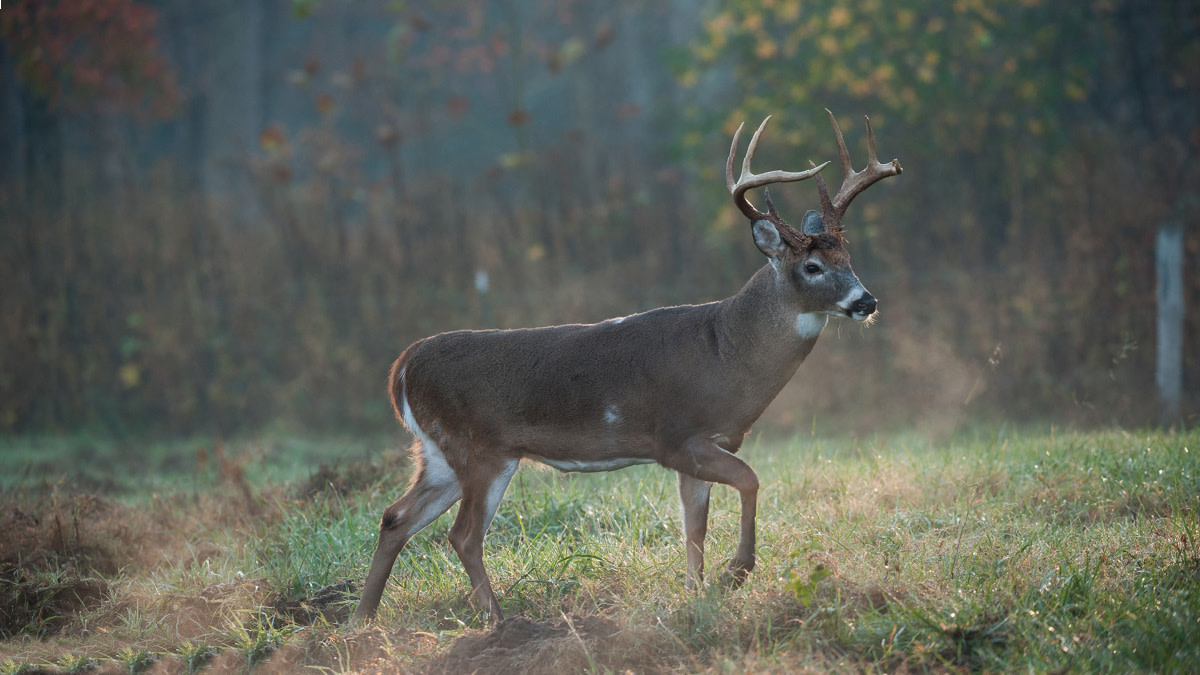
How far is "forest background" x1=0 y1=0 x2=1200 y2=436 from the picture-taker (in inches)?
430

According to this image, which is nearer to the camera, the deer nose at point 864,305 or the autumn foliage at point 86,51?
the deer nose at point 864,305

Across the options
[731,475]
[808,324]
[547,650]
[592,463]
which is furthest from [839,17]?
[547,650]

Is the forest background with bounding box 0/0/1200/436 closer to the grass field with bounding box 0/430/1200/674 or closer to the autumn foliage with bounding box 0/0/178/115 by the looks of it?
the autumn foliage with bounding box 0/0/178/115

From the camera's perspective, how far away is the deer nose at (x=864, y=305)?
15.9 feet

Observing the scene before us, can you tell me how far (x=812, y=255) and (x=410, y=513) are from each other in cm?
226

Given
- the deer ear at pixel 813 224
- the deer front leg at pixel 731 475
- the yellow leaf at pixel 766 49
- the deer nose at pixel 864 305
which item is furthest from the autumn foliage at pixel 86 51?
the deer nose at pixel 864 305

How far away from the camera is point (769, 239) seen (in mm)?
5074

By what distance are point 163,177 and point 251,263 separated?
101 inches

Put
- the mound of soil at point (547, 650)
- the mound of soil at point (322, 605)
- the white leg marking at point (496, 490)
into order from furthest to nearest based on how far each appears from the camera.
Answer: the mound of soil at point (322, 605), the white leg marking at point (496, 490), the mound of soil at point (547, 650)

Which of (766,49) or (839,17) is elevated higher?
(839,17)

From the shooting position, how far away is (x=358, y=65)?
16.1 m

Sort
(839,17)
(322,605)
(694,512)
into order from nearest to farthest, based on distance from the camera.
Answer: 1. (694,512)
2. (322,605)
3. (839,17)

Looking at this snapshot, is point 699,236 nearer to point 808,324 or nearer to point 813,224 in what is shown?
point 813,224

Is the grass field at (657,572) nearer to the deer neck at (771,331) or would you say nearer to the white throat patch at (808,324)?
the deer neck at (771,331)
